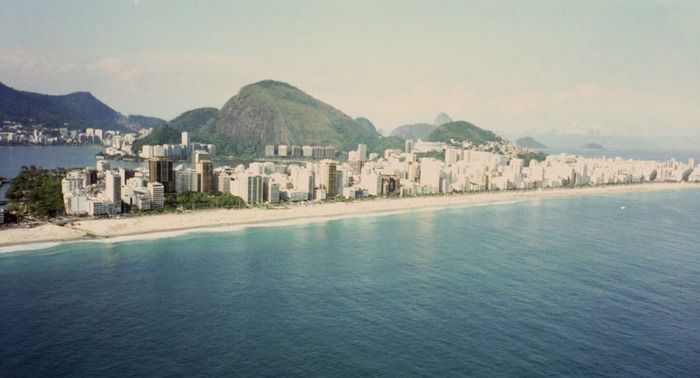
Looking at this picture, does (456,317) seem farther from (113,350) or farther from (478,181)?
(478,181)

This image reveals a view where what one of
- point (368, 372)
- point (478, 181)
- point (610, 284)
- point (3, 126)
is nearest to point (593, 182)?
point (478, 181)

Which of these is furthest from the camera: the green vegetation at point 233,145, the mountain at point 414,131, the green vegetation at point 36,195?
the mountain at point 414,131

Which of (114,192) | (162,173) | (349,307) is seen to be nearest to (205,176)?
(162,173)

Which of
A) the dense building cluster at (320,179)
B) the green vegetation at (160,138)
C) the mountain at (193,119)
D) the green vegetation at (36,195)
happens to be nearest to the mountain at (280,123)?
the mountain at (193,119)

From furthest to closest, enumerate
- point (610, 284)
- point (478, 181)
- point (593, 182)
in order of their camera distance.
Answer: point (593, 182), point (478, 181), point (610, 284)

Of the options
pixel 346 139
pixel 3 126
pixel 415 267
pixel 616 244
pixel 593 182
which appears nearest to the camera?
pixel 415 267

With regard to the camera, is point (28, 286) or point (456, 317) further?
point (28, 286)

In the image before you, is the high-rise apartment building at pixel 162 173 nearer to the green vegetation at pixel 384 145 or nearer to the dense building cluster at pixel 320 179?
the dense building cluster at pixel 320 179
